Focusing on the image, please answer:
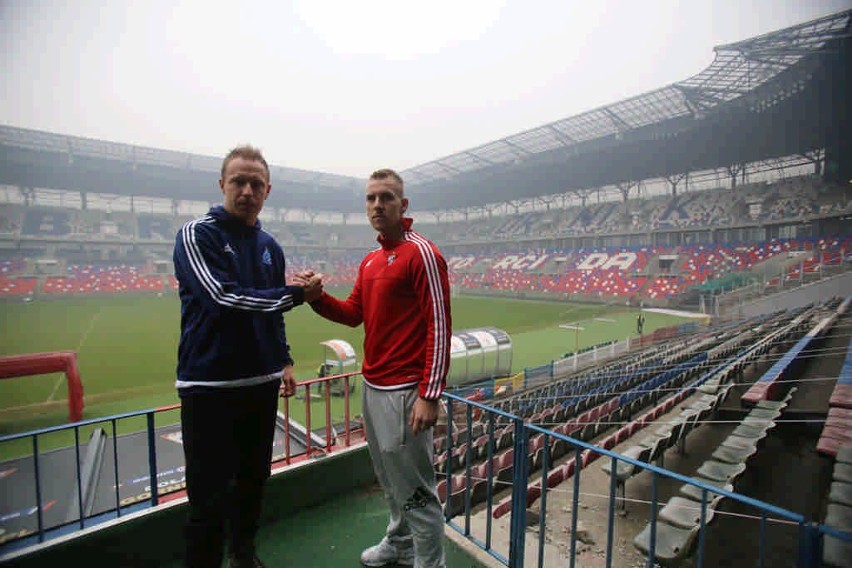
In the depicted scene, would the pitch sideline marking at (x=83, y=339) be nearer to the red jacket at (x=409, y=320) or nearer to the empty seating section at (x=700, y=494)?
the red jacket at (x=409, y=320)

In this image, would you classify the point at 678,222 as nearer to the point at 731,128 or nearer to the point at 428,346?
the point at 731,128

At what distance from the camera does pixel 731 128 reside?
25.8 m

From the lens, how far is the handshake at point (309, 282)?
181 cm

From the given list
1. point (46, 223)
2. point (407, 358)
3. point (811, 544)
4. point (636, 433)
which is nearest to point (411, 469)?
point (407, 358)

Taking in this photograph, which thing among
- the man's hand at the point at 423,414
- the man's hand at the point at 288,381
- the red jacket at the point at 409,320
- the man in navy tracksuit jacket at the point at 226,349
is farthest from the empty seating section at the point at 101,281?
the man's hand at the point at 423,414

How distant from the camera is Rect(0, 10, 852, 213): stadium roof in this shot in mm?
17750

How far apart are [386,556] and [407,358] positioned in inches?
47.2

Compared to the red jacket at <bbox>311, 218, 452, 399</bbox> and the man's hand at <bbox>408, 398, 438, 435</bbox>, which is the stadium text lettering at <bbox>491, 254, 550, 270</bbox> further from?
the man's hand at <bbox>408, 398, 438, 435</bbox>

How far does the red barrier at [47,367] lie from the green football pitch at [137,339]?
1.14 metres

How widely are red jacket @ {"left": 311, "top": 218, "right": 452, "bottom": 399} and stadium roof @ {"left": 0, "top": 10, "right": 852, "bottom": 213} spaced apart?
14.0m

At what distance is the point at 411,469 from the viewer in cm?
180

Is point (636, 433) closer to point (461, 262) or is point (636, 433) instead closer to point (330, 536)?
point (330, 536)

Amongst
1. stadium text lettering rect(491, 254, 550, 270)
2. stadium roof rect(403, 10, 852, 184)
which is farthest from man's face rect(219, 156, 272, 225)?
stadium text lettering rect(491, 254, 550, 270)

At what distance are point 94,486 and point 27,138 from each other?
33.8 meters
